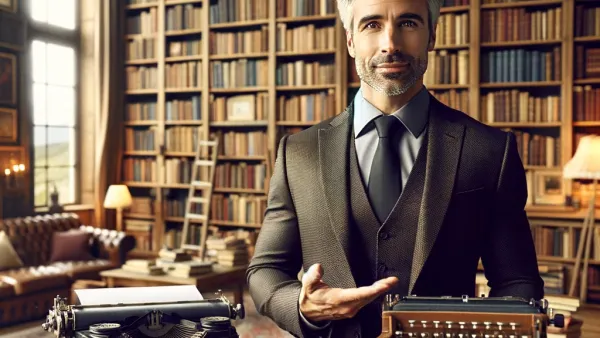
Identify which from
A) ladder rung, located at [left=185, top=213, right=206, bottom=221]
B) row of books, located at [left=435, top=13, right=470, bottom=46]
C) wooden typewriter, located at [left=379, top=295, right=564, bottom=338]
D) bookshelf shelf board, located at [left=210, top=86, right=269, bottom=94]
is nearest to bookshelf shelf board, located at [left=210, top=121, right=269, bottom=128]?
bookshelf shelf board, located at [left=210, top=86, right=269, bottom=94]

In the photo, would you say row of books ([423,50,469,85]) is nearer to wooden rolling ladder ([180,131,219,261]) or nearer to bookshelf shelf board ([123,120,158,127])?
wooden rolling ladder ([180,131,219,261])

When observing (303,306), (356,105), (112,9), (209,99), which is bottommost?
(303,306)

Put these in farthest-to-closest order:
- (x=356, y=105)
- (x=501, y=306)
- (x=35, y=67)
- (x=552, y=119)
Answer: (x=35, y=67) < (x=552, y=119) < (x=356, y=105) < (x=501, y=306)

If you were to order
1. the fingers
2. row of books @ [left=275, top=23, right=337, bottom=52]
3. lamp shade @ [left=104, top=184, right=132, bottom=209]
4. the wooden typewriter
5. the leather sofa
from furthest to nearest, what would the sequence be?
lamp shade @ [left=104, top=184, right=132, bottom=209] → row of books @ [left=275, top=23, right=337, bottom=52] → the leather sofa → the fingers → the wooden typewriter

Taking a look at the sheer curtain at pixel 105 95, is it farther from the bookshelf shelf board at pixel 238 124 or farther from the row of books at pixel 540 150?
the row of books at pixel 540 150

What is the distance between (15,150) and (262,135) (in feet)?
8.19

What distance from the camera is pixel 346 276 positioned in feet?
4.39

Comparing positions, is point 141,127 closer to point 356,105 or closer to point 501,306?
Answer: point 356,105

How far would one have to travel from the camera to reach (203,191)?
7.81 m

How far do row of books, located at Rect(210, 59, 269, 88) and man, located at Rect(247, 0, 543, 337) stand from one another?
601 centimetres

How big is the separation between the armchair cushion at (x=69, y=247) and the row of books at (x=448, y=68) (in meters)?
3.68

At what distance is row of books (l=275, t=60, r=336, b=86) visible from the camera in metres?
7.01

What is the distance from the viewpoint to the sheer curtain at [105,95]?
7988 millimetres

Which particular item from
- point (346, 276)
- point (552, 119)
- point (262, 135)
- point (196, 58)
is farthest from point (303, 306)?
point (196, 58)
